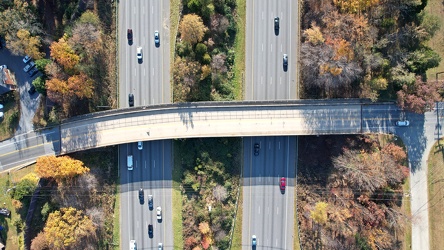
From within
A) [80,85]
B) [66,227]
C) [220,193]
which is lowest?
[66,227]

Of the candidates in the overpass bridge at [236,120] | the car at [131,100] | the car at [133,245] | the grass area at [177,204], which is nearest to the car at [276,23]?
the overpass bridge at [236,120]

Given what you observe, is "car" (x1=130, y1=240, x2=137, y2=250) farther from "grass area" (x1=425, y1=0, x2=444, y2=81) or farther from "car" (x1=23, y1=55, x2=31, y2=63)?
"grass area" (x1=425, y1=0, x2=444, y2=81)

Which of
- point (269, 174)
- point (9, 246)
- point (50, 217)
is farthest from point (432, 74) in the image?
point (9, 246)

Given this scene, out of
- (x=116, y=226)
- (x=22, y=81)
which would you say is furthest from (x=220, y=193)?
(x=22, y=81)

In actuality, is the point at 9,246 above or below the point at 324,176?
below

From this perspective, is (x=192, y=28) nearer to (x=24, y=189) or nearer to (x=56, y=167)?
(x=56, y=167)

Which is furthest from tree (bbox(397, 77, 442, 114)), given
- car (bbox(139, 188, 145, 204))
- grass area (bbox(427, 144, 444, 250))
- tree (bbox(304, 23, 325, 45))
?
car (bbox(139, 188, 145, 204))

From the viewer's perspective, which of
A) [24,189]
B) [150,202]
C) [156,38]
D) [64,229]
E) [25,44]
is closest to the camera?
[25,44]

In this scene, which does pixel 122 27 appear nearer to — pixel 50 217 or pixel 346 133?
pixel 50 217

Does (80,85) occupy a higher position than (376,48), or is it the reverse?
(376,48)
